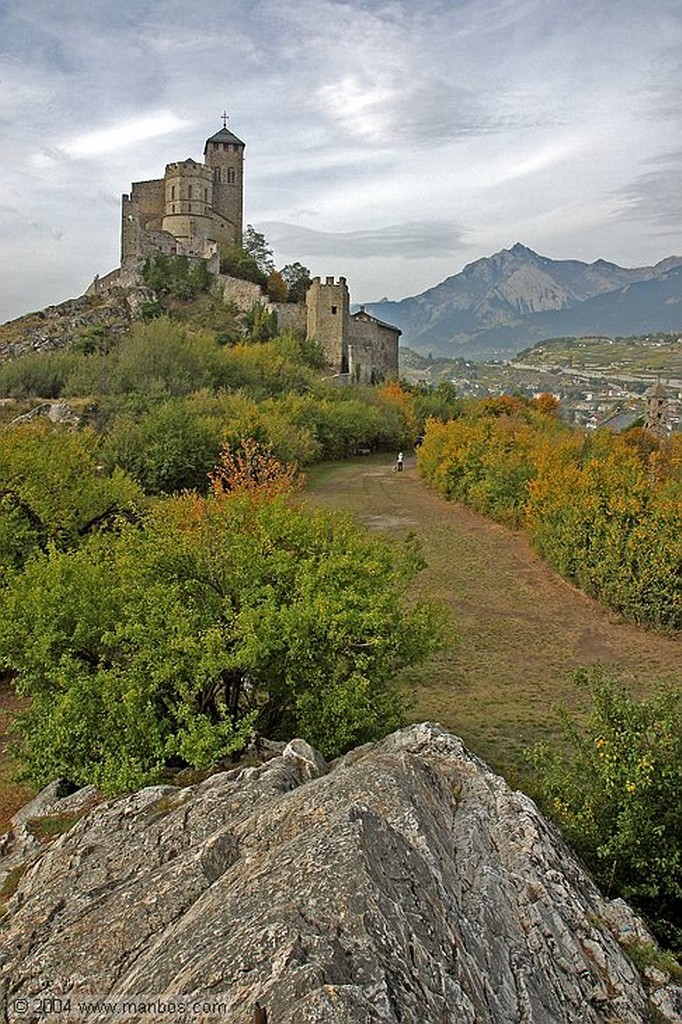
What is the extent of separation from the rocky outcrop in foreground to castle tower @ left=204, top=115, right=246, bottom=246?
A: 62.8 metres

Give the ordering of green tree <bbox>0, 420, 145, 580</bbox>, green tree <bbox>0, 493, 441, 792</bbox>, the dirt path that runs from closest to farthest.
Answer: green tree <bbox>0, 493, 441, 792</bbox>, the dirt path, green tree <bbox>0, 420, 145, 580</bbox>

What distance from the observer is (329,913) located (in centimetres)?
479

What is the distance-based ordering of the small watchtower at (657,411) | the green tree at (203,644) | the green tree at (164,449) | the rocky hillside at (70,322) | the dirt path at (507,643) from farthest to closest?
the small watchtower at (657,411)
the rocky hillside at (70,322)
the green tree at (164,449)
the dirt path at (507,643)
the green tree at (203,644)

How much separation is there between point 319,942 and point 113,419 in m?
36.4

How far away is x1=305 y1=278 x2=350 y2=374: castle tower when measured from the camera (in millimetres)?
59594

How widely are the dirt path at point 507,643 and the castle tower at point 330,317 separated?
3051 centimetres

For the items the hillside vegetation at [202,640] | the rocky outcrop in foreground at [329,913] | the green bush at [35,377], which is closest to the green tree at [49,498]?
the hillside vegetation at [202,640]

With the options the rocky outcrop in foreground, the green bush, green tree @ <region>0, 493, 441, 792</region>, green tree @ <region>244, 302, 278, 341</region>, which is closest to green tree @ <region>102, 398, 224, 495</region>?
the green bush

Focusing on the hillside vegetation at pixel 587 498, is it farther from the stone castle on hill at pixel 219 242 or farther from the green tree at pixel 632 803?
the stone castle on hill at pixel 219 242

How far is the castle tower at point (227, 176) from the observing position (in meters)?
63.0

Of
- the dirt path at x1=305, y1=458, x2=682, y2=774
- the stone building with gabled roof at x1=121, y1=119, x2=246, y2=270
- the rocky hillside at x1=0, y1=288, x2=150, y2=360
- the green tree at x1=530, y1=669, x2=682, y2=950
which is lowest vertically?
the dirt path at x1=305, y1=458, x2=682, y2=774

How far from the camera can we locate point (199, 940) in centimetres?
479

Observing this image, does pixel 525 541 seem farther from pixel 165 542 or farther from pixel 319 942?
pixel 319 942

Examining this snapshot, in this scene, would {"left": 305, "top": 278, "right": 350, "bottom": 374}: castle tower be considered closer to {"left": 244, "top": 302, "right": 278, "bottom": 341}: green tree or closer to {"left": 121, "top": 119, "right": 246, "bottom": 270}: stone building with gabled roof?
{"left": 244, "top": 302, "right": 278, "bottom": 341}: green tree
